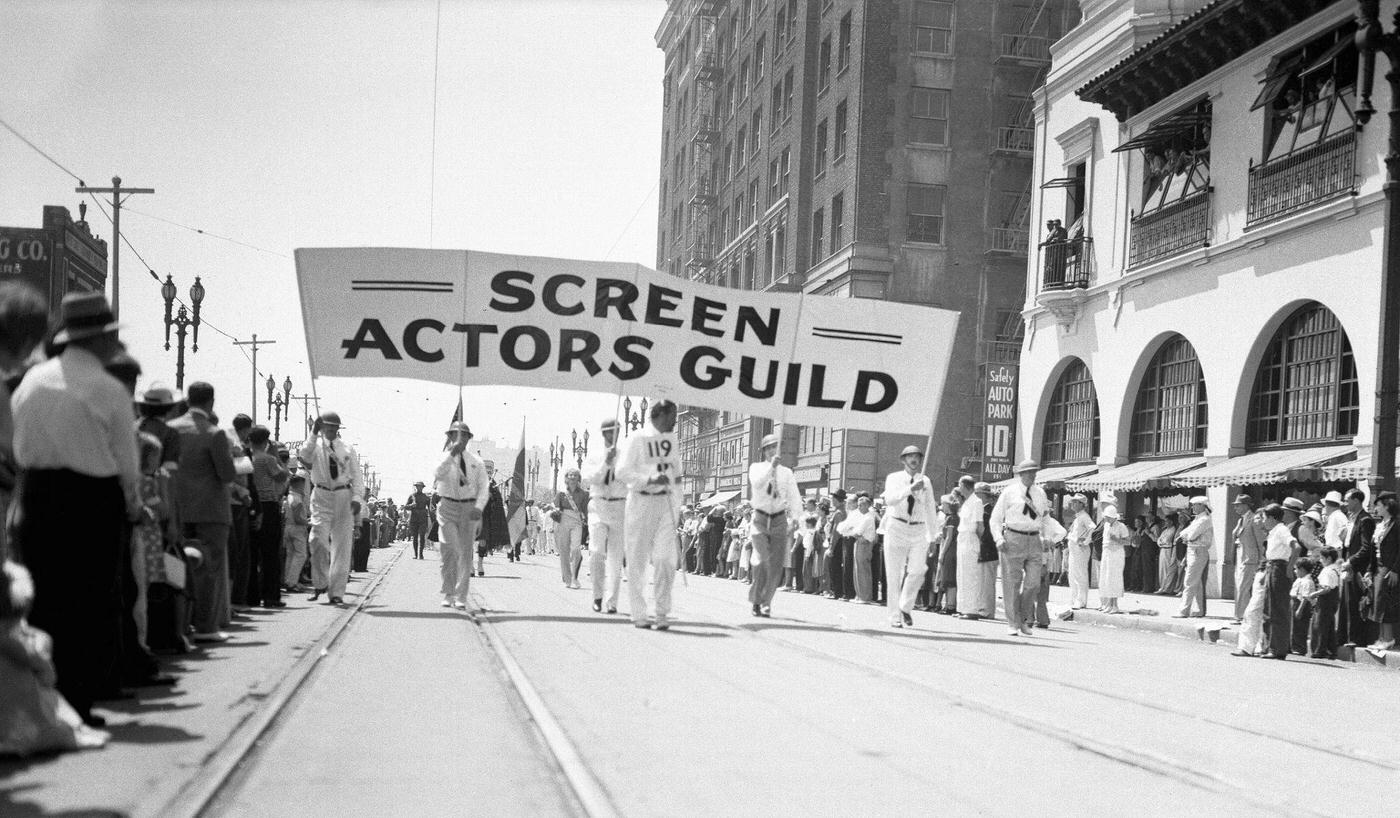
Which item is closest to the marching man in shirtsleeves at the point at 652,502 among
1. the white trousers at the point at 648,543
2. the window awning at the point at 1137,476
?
the white trousers at the point at 648,543

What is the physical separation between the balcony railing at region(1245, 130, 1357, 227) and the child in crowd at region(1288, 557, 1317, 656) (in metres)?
9.23

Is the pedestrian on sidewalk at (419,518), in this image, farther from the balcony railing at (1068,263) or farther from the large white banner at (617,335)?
the large white banner at (617,335)

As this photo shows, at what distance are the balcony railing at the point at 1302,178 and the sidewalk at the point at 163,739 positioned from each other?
19.2 metres

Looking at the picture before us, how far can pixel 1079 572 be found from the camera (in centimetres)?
2344

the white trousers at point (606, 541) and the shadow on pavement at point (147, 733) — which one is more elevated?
the white trousers at point (606, 541)

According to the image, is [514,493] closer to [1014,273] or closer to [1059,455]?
[1059,455]

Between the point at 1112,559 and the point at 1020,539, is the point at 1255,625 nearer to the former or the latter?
the point at 1020,539

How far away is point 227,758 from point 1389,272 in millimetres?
15994

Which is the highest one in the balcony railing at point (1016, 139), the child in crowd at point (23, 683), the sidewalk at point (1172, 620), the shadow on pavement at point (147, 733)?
the balcony railing at point (1016, 139)

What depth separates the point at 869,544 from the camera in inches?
953

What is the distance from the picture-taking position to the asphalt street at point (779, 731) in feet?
18.7

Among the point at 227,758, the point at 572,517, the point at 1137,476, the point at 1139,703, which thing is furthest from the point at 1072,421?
the point at 227,758

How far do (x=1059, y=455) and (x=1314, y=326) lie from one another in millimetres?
10168

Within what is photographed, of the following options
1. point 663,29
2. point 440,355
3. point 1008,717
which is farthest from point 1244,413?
point 663,29
